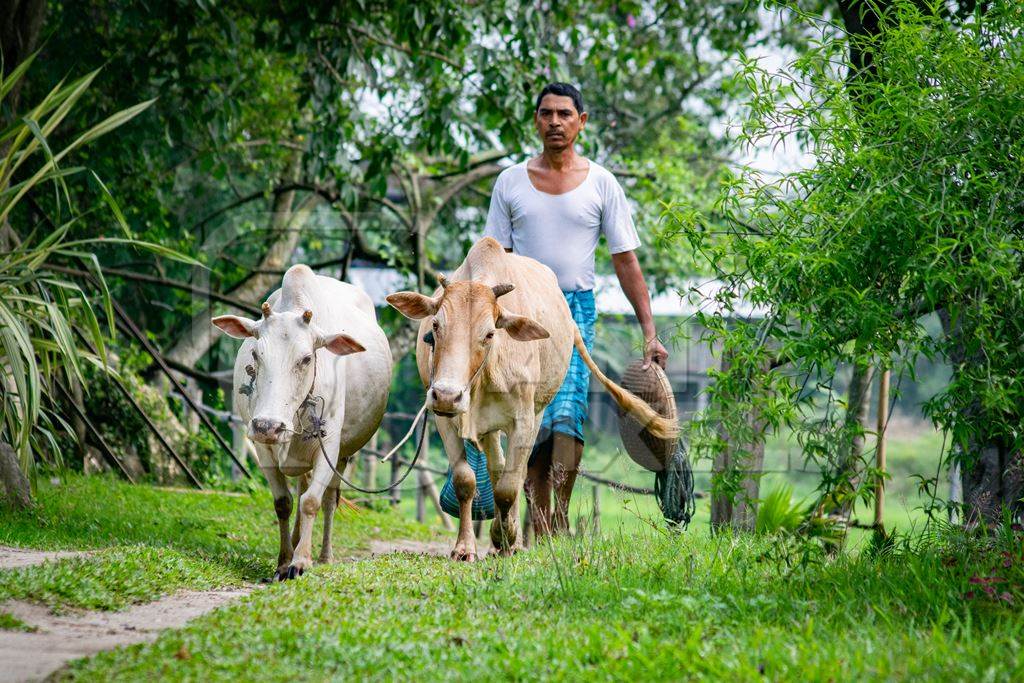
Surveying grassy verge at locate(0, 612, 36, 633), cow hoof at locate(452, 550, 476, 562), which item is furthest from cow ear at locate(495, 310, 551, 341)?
grassy verge at locate(0, 612, 36, 633)

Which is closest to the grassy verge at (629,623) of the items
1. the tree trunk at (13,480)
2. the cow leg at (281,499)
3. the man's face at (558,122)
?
the cow leg at (281,499)

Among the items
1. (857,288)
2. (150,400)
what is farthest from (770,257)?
(150,400)

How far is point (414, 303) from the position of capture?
5.68 metres

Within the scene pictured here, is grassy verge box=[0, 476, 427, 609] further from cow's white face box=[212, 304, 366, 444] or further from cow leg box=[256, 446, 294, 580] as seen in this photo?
cow's white face box=[212, 304, 366, 444]

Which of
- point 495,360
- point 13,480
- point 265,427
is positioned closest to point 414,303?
point 495,360

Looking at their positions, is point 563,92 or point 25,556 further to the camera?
point 563,92

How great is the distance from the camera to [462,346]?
5391 millimetres

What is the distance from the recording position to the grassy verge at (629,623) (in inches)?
137

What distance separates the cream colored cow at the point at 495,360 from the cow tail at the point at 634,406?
Answer: 2cm

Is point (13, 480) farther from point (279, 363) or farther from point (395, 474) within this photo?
point (395, 474)

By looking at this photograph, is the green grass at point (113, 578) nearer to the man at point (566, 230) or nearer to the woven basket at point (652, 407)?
the man at point (566, 230)

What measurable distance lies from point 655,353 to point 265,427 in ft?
7.52

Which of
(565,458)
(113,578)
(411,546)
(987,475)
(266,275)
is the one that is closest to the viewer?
(113,578)

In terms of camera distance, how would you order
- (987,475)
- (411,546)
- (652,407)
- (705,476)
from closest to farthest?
(987,475) → (652,407) → (411,546) → (705,476)
